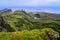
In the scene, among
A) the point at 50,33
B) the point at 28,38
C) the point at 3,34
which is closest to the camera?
the point at 28,38

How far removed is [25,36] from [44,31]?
6111 mm

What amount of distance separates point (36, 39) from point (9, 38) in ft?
16.7

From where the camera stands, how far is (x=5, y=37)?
4256 cm

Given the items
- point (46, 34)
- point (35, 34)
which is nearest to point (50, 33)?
point (46, 34)

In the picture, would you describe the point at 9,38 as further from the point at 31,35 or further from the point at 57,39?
the point at 57,39

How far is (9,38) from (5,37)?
2.67 feet

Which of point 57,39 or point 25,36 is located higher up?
point 25,36

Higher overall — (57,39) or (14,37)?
(14,37)

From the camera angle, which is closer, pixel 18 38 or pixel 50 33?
pixel 18 38

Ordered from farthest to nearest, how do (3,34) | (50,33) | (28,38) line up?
(50,33) → (3,34) → (28,38)

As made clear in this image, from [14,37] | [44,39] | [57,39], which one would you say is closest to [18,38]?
[14,37]

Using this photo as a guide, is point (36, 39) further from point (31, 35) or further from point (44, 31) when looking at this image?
point (44, 31)

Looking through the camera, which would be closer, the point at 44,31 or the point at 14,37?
the point at 14,37

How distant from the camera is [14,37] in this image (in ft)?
139
